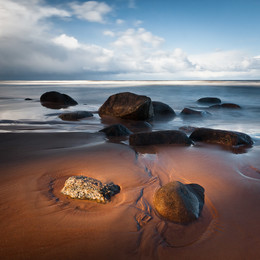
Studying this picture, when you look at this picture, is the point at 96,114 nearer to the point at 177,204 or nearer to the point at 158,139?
the point at 158,139

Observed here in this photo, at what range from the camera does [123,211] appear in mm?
2053

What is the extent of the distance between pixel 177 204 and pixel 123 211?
A: 0.55 m

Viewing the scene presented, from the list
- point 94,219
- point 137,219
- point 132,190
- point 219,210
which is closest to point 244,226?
point 219,210

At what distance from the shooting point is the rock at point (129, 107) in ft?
24.8

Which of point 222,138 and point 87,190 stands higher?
point 87,190

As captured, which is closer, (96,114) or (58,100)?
(96,114)

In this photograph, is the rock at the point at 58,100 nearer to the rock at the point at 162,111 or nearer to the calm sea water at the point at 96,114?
the calm sea water at the point at 96,114

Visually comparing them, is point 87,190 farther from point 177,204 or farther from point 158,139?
point 158,139

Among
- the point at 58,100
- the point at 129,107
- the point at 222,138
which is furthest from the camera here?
the point at 58,100

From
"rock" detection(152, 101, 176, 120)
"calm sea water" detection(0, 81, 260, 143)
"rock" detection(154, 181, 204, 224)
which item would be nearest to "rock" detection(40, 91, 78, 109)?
"calm sea water" detection(0, 81, 260, 143)

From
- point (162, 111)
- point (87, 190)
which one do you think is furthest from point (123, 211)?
point (162, 111)

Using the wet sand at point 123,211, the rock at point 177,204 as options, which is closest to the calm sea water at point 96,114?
the wet sand at point 123,211

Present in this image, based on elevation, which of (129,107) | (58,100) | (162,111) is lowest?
(162,111)

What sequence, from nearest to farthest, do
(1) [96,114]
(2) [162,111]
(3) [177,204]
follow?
1. (3) [177,204]
2. (1) [96,114]
3. (2) [162,111]
